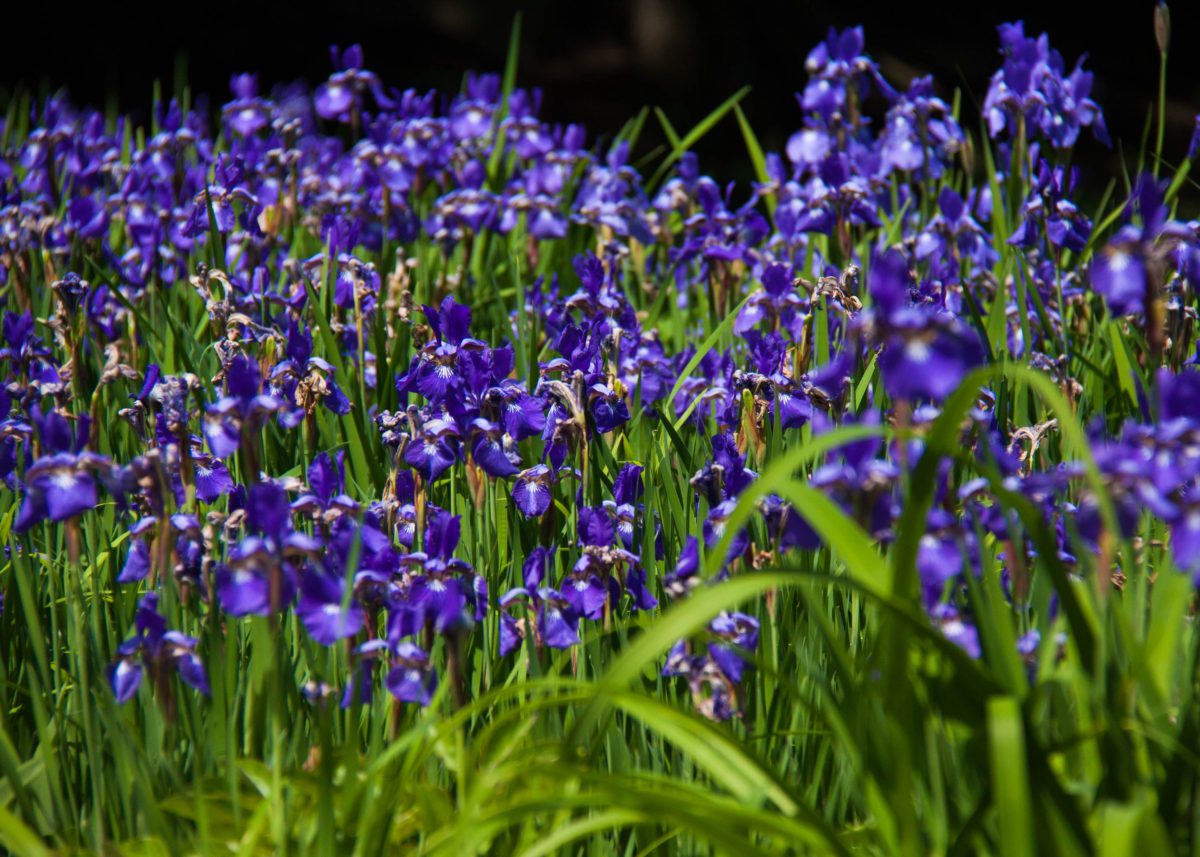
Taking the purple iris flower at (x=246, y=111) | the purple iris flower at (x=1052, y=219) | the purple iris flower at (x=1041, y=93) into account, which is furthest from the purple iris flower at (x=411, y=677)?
the purple iris flower at (x=246, y=111)

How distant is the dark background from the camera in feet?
33.9

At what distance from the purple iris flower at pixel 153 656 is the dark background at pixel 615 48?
8.46 meters

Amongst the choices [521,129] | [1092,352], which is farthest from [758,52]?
[1092,352]

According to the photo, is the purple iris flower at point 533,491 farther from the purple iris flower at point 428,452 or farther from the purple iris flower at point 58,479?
the purple iris flower at point 58,479

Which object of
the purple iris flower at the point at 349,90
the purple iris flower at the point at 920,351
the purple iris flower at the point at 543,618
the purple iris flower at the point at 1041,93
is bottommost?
the purple iris flower at the point at 543,618

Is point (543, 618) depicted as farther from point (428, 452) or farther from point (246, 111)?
point (246, 111)

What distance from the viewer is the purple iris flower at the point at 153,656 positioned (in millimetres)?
1926

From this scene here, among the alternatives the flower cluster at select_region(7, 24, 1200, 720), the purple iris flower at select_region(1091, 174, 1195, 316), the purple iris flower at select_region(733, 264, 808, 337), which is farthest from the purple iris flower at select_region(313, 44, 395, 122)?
Answer: the purple iris flower at select_region(1091, 174, 1195, 316)

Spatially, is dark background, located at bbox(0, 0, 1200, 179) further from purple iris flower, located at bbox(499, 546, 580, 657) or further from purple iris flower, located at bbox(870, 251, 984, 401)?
purple iris flower, located at bbox(870, 251, 984, 401)

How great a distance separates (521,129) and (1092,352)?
2.84 m

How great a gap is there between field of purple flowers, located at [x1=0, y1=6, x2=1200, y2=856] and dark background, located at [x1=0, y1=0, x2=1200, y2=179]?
6.38 metres

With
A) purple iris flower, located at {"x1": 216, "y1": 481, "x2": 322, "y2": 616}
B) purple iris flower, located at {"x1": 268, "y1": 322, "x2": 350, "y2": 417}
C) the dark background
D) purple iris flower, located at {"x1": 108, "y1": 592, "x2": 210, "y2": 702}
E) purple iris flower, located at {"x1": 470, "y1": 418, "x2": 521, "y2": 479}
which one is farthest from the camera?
the dark background

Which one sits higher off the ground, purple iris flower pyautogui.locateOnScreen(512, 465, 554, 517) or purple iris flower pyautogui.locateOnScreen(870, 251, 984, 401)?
purple iris flower pyautogui.locateOnScreen(870, 251, 984, 401)

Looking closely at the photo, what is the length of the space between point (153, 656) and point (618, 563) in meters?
0.83
